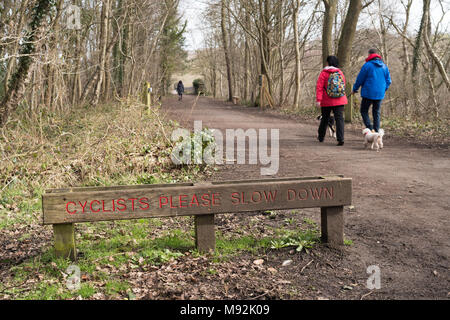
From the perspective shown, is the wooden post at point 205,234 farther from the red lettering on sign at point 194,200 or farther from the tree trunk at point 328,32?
the tree trunk at point 328,32

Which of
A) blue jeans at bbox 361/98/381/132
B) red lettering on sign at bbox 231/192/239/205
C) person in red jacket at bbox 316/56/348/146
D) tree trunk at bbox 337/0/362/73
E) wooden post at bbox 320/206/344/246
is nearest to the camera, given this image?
red lettering on sign at bbox 231/192/239/205

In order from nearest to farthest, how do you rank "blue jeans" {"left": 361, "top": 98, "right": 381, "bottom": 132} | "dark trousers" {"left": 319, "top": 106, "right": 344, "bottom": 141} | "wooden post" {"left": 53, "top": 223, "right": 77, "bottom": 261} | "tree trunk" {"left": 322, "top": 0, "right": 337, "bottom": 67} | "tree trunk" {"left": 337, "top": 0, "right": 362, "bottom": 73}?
1. "wooden post" {"left": 53, "top": 223, "right": 77, "bottom": 261}
2. "dark trousers" {"left": 319, "top": 106, "right": 344, "bottom": 141}
3. "blue jeans" {"left": 361, "top": 98, "right": 381, "bottom": 132}
4. "tree trunk" {"left": 337, "top": 0, "right": 362, "bottom": 73}
5. "tree trunk" {"left": 322, "top": 0, "right": 337, "bottom": 67}

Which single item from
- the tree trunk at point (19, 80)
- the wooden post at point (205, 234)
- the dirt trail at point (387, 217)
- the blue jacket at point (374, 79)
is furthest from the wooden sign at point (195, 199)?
the tree trunk at point (19, 80)

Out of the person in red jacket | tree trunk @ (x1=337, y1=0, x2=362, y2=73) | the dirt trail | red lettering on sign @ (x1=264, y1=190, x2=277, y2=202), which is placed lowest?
the dirt trail

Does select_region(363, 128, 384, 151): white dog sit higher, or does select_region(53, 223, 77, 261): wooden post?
select_region(363, 128, 384, 151): white dog

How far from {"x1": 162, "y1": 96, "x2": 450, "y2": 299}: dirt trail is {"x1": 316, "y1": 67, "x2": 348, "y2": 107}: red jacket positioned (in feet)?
3.34

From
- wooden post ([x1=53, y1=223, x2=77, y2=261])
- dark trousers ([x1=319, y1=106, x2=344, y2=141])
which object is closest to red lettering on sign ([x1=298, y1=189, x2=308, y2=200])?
wooden post ([x1=53, y1=223, x2=77, y2=261])

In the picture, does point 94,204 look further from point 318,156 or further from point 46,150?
point 318,156

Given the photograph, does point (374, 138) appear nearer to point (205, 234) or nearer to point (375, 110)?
point (375, 110)

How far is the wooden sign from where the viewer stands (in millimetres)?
3994

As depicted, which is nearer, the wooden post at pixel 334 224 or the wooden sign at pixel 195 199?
the wooden sign at pixel 195 199

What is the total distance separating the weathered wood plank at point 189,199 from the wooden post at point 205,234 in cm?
12

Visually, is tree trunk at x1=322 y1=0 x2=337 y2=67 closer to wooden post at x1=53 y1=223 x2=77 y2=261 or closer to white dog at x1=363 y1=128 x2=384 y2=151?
white dog at x1=363 y1=128 x2=384 y2=151

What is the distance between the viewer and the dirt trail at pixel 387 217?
12.2ft
